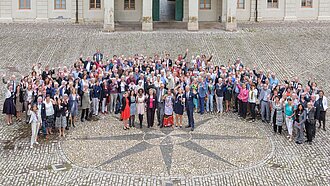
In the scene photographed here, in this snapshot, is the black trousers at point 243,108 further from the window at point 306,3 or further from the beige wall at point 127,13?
the window at point 306,3

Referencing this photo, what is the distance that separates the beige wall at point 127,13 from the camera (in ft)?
134

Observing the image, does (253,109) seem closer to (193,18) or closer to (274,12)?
(193,18)

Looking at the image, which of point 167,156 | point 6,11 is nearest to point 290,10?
point 6,11

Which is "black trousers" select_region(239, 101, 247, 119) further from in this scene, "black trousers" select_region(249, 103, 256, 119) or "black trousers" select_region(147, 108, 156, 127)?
"black trousers" select_region(147, 108, 156, 127)

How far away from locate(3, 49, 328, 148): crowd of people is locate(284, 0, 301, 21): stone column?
20.9 meters

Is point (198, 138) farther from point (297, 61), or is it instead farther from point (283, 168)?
point (297, 61)

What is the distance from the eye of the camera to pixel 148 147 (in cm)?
1739

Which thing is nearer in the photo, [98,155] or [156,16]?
[98,155]

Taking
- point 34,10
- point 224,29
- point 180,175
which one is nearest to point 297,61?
point 224,29

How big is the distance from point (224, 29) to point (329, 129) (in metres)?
19.2

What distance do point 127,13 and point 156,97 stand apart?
22578mm

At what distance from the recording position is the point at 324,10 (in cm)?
4266

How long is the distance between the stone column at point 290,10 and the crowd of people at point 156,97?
20.9 m

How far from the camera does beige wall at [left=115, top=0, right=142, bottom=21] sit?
134 ft
